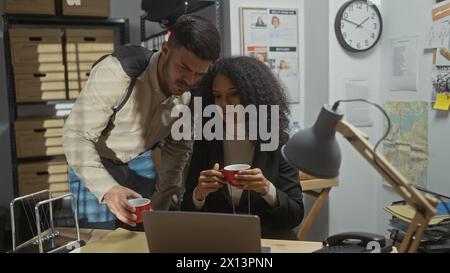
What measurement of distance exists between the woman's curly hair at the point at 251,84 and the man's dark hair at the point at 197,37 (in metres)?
0.07

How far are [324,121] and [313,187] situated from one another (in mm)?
1069

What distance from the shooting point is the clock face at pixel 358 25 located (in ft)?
5.20

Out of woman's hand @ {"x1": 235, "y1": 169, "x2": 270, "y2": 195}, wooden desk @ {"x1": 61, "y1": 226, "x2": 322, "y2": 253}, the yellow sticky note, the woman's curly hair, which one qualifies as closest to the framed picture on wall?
the woman's curly hair

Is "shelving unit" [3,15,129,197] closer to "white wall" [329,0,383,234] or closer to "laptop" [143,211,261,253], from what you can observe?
"white wall" [329,0,383,234]

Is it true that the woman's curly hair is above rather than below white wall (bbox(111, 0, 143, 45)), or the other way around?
below

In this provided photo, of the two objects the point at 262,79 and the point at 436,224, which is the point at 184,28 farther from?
the point at 436,224

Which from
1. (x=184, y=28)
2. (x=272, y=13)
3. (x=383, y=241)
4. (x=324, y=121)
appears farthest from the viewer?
(x=272, y=13)

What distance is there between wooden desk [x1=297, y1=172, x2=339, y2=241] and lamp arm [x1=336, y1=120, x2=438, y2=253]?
899mm

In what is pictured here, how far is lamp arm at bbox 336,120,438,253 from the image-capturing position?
63 cm

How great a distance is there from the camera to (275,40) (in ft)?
5.19

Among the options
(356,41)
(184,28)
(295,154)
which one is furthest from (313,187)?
(295,154)

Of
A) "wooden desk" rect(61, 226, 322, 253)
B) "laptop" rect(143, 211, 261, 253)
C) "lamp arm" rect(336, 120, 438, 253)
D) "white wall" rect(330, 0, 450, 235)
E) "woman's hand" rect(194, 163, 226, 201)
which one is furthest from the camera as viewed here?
"white wall" rect(330, 0, 450, 235)

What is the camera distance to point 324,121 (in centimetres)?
69

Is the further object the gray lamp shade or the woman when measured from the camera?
the woman
